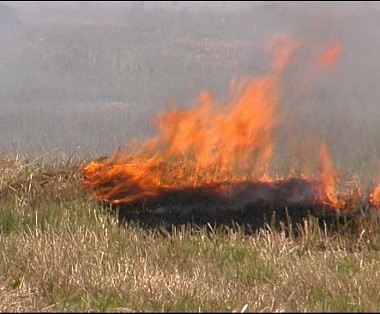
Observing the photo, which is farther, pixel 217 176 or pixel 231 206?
pixel 217 176

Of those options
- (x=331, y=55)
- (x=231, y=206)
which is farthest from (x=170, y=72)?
(x=231, y=206)

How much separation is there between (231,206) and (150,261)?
1.52m

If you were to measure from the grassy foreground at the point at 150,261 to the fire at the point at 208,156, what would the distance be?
0.37 m

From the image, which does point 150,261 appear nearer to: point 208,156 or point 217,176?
point 217,176

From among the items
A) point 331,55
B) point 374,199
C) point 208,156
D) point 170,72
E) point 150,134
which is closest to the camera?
point 374,199

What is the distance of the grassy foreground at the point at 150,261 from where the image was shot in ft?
23.6

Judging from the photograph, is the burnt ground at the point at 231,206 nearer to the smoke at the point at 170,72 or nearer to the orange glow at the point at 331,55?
the smoke at the point at 170,72

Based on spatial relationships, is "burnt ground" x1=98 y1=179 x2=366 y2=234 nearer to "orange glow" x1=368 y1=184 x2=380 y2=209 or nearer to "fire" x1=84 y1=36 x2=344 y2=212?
"fire" x1=84 y1=36 x2=344 y2=212

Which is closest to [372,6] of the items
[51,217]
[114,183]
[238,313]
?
[114,183]

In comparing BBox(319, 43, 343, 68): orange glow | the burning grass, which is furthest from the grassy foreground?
BBox(319, 43, 343, 68): orange glow

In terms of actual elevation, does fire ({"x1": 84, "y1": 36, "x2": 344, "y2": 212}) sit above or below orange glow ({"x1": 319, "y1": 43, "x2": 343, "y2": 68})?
below

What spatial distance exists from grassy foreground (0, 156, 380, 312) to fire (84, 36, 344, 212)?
373 mm

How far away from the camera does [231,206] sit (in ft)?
32.2

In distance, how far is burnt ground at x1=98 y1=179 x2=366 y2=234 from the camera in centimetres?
971
